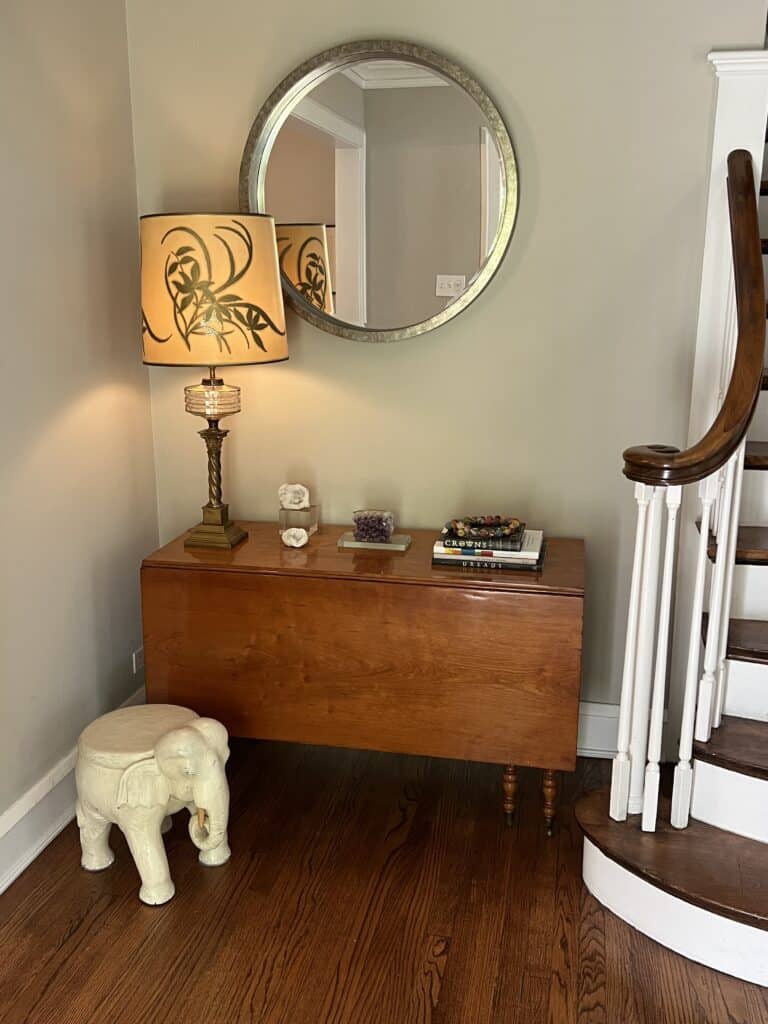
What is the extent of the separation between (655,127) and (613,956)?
1.95m

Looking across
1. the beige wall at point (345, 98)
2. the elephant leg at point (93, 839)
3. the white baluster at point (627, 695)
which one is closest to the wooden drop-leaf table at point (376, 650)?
the white baluster at point (627, 695)

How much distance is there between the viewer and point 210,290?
235 centimetres

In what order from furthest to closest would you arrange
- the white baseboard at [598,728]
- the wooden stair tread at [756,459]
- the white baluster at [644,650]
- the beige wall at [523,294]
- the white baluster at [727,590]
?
the white baseboard at [598,728], the beige wall at [523,294], the wooden stair tread at [756,459], the white baluster at [727,590], the white baluster at [644,650]

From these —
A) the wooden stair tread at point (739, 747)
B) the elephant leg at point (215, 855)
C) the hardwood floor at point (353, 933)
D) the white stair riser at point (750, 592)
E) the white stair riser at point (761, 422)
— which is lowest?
the hardwood floor at point (353, 933)

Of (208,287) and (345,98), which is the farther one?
(345,98)

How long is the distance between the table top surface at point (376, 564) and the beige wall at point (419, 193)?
2.17 ft

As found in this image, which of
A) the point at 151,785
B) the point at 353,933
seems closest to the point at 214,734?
the point at 151,785

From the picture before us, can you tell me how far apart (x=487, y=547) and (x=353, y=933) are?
36.8 inches

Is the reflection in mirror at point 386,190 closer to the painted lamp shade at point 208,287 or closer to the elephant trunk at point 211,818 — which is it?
the painted lamp shade at point 208,287

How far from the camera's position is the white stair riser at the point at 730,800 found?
209cm

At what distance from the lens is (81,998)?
1.93 metres

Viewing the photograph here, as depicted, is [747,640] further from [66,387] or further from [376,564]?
[66,387]

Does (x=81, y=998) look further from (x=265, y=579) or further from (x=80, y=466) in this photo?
(x=80, y=466)

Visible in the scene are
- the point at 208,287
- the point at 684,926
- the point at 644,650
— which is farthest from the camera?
the point at 208,287
